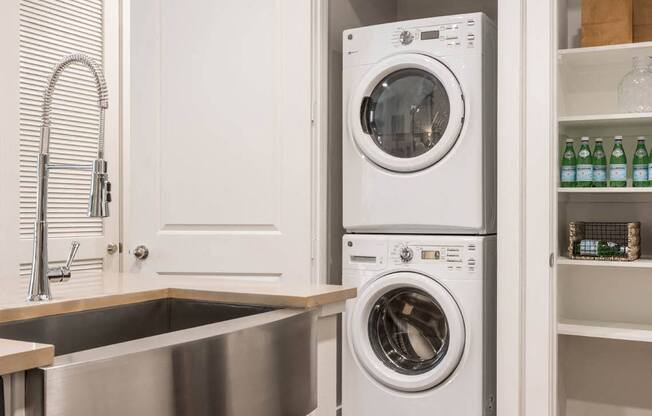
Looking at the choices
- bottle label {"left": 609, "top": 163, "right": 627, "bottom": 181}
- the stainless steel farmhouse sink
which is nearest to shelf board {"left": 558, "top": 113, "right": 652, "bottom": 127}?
bottle label {"left": 609, "top": 163, "right": 627, "bottom": 181}

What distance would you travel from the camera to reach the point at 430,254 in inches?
110

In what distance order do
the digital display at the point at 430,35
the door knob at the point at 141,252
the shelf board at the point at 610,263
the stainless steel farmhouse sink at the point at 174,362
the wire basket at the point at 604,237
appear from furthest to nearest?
the door knob at the point at 141,252, the digital display at the point at 430,35, the wire basket at the point at 604,237, the shelf board at the point at 610,263, the stainless steel farmhouse sink at the point at 174,362

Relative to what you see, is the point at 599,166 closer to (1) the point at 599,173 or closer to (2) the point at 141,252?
(1) the point at 599,173

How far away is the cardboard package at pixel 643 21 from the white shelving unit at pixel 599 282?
Answer: 0.31ft

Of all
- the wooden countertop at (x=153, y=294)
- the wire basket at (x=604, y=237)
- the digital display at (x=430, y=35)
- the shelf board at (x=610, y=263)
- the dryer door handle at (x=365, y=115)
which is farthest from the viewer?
the dryer door handle at (x=365, y=115)

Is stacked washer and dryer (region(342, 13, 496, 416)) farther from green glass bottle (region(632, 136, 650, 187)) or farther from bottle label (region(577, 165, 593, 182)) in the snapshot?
green glass bottle (region(632, 136, 650, 187))

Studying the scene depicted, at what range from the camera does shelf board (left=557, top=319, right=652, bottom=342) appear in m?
A: 2.64

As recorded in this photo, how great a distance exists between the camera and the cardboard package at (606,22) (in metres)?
2.72

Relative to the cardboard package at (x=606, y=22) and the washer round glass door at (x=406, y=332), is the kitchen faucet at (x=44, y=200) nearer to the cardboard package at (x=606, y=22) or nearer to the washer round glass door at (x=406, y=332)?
the washer round glass door at (x=406, y=332)

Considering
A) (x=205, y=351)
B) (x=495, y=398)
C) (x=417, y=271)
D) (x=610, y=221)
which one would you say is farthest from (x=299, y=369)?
(x=610, y=221)

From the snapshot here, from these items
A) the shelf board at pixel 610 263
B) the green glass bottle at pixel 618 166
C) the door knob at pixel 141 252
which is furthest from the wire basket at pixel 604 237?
the door knob at pixel 141 252

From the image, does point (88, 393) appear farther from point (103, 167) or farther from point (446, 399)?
point (446, 399)

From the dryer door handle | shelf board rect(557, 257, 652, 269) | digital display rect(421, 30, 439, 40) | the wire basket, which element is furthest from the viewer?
the dryer door handle

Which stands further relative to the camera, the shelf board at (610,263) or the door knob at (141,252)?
the door knob at (141,252)
